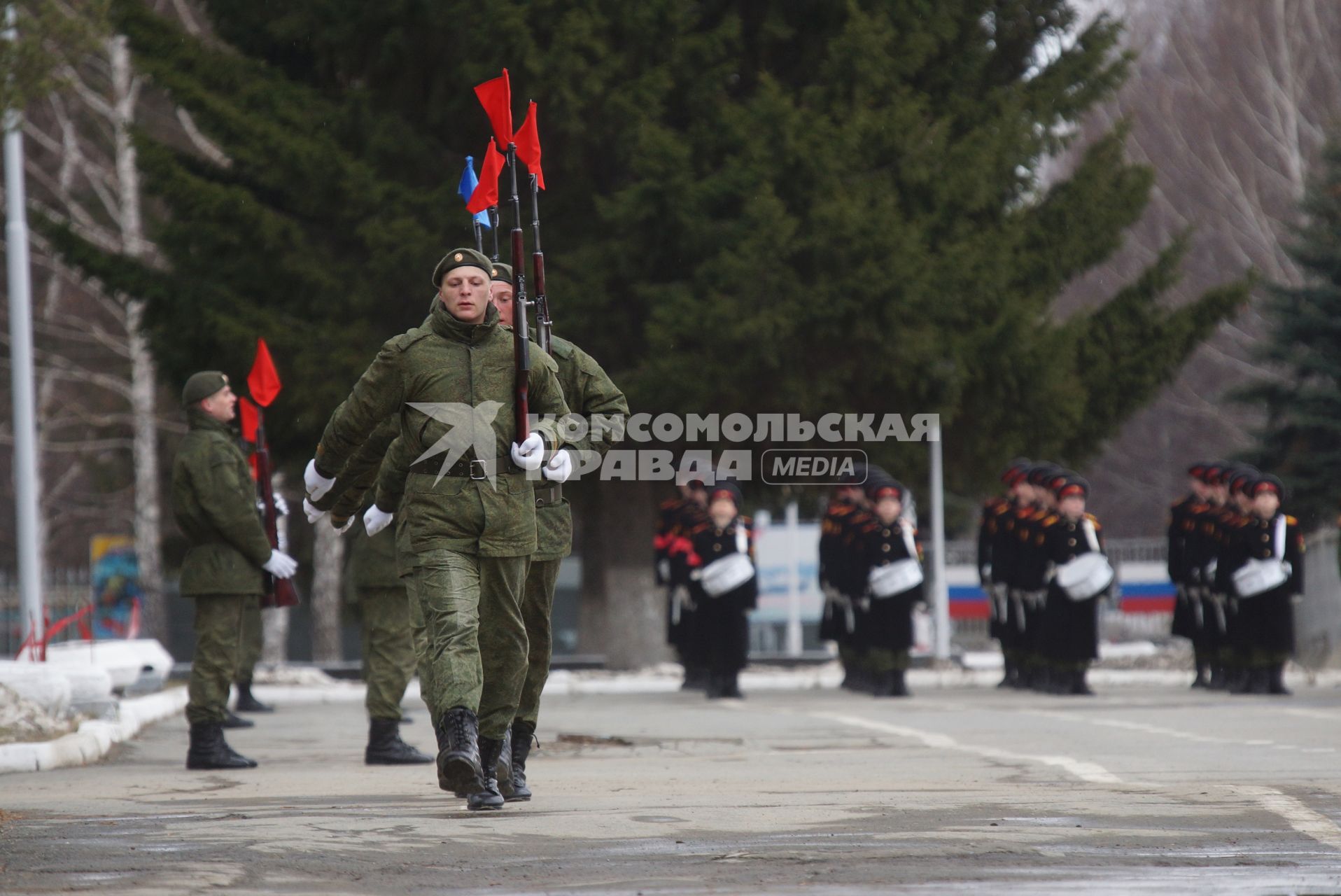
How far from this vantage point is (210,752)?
995 cm

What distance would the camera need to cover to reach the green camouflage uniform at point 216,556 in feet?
32.7

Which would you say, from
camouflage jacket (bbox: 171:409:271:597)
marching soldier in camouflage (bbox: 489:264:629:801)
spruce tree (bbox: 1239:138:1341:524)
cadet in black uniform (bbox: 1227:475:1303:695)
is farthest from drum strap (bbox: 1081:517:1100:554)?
spruce tree (bbox: 1239:138:1341:524)

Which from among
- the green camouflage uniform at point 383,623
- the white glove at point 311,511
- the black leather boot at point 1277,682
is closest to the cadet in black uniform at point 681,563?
the black leather boot at point 1277,682

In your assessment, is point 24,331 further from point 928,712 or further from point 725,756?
point 725,756

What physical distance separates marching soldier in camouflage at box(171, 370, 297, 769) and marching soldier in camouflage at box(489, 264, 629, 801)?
7.67ft

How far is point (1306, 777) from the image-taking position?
Answer: 8.25 metres

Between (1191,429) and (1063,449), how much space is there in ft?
79.8

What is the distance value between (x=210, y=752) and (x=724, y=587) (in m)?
7.65

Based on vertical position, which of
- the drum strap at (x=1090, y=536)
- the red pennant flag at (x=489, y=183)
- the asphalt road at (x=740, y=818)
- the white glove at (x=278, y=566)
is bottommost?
the asphalt road at (x=740, y=818)

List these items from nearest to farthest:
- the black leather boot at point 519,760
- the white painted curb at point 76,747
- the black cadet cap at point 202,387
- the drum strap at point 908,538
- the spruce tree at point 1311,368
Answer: the black leather boot at point 519,760, the white painted curb at point 76,747, the black cadet cap at point 202,387, the drum strap at point 908,538, the spruce tree at point 1311,368

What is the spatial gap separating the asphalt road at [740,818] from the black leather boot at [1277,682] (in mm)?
5064

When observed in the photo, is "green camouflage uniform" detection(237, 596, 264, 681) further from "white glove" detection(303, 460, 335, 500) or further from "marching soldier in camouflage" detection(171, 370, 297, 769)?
"white glove" detection(303, 460, 335, 500)

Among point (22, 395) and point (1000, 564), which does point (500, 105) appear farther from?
point (1000, 564)

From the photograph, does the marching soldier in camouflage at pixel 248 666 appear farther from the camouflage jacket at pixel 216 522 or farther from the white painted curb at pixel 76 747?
the camouflage jacket at pixel 216 522
